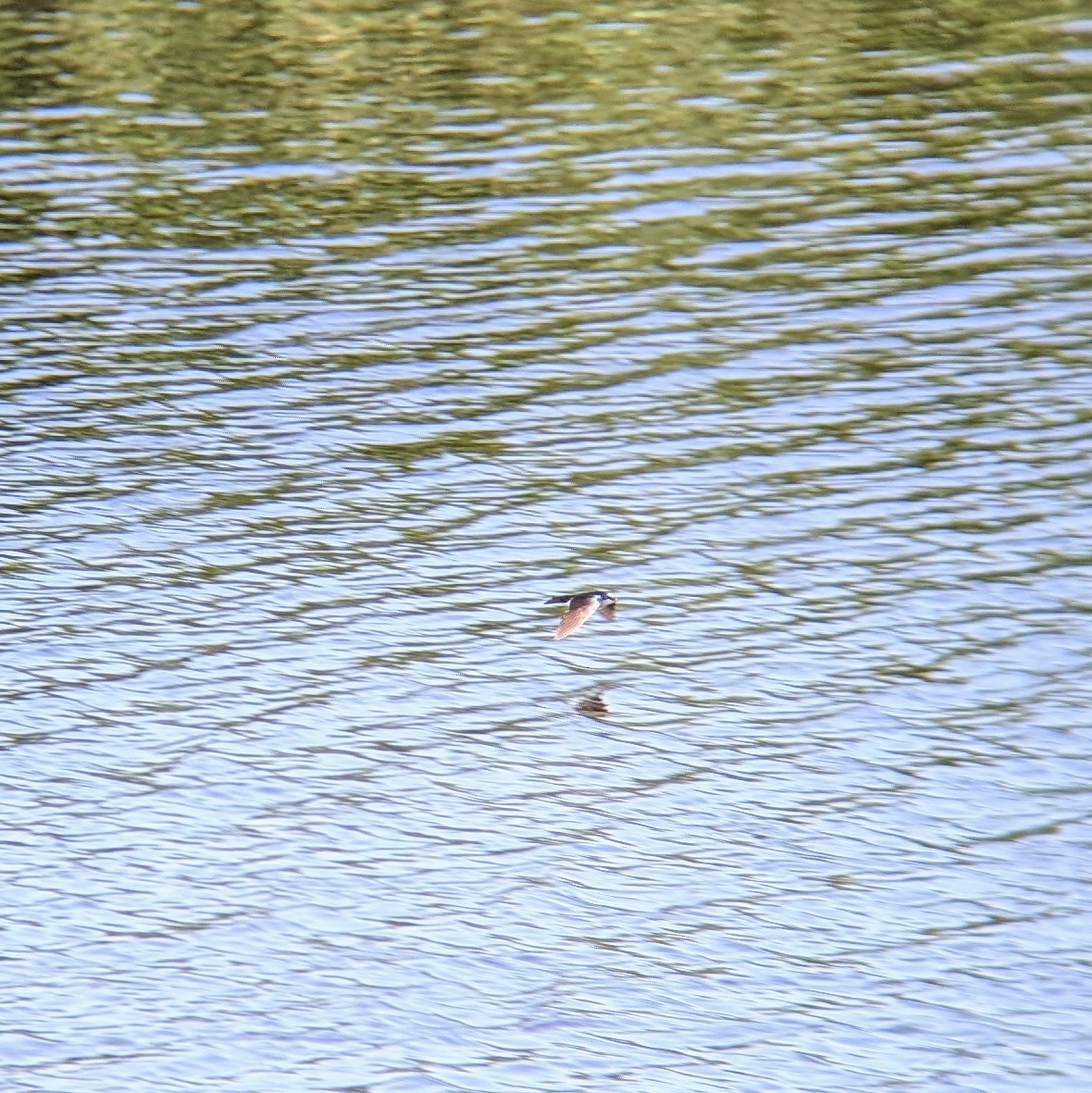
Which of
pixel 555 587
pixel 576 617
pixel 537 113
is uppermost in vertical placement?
pixel 537 113

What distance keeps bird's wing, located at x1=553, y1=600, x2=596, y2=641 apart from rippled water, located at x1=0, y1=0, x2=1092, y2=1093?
74 centimetres

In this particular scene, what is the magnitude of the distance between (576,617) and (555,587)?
2215mm

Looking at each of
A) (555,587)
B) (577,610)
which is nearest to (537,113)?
(555,587)

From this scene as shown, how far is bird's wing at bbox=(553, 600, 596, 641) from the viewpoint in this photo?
2173 centimetres

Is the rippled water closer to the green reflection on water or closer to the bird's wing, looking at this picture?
the green reflection on water

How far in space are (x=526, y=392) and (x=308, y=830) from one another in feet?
38.8

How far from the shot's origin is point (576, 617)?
71.6 feet

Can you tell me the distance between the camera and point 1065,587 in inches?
930

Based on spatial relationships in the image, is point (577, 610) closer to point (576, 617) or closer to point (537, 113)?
point (576, 617)

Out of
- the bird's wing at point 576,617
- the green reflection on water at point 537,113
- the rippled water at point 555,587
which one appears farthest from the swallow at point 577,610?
the green reflection on water at point 537,113

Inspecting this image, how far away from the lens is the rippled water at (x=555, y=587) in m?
17.0

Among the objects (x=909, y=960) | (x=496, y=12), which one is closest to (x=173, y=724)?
(x=909, y=960)

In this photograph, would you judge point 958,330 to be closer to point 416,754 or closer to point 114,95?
point 416,754

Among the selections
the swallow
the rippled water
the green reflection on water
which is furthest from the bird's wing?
the green reflection on water
